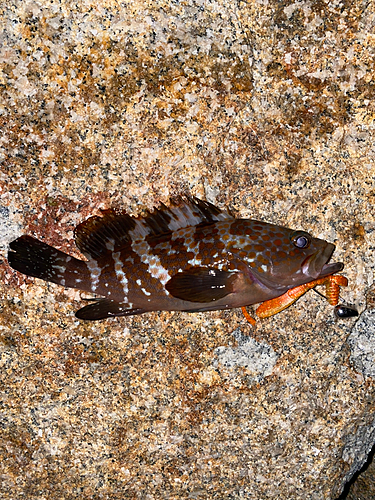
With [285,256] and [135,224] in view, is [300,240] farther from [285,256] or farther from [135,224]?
[135,224]

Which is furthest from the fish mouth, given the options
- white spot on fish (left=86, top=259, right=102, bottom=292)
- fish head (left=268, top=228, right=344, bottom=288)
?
white spot on fish (left=86, top=259, right=102, bottom=292)

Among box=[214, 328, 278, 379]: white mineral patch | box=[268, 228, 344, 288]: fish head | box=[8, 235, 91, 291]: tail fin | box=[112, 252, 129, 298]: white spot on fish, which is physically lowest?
box=[214, 328, 278, 379]: white mineral patch

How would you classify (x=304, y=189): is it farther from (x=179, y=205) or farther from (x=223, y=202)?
(x=179, y=205)

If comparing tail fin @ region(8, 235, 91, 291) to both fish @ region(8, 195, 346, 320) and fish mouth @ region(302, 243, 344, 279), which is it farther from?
fish mouth @ region(302, 243, 344, 279)

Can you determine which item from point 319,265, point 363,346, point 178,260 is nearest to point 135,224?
point 178,260

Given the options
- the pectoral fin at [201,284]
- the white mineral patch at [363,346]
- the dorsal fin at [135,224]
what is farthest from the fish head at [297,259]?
the white mineral patch at [363,346]

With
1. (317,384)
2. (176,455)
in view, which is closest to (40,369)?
(176,455)
